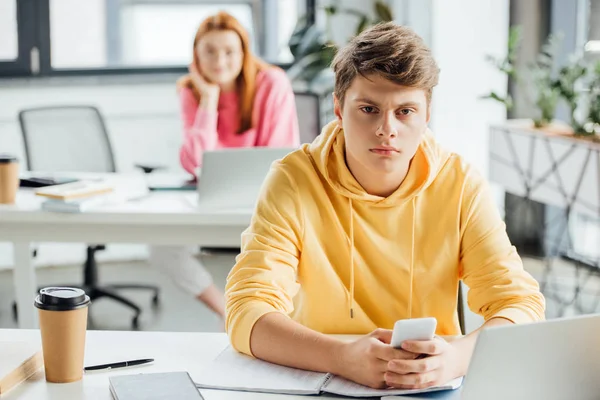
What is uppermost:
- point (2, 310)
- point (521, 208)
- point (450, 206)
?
point (450, 206)

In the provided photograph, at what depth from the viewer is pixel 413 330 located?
1.23 m

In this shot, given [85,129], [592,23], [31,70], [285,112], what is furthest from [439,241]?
[31,70]

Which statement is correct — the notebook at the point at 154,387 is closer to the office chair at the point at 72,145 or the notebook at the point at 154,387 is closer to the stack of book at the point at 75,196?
the stack of book at the point at 75,196

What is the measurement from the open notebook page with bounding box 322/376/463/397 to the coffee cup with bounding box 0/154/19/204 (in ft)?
5.13

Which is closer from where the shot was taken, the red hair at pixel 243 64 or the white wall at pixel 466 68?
the red hair at pixel 243 64

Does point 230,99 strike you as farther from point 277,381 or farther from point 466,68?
point 277,381

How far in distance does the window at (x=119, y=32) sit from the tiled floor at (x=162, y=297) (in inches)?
40.7

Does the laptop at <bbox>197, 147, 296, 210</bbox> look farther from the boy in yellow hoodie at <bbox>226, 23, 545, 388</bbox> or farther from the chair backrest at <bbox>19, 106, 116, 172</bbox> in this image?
the chair backrest at <bbox>19, 106, 116, 172</bbox>

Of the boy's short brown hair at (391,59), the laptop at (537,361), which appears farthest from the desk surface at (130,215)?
the laptop at (537,361)

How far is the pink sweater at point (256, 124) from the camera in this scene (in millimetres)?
3381

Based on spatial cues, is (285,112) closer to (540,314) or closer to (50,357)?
(540,314)

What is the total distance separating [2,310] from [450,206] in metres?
2.74

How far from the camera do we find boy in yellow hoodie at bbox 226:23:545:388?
153cm

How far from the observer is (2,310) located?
3838mm
